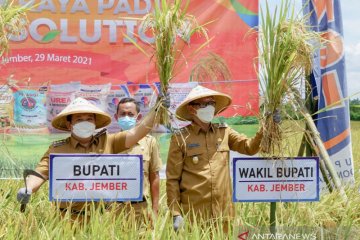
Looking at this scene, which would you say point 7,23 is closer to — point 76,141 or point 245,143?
point 76,141

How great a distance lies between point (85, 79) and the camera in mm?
5434

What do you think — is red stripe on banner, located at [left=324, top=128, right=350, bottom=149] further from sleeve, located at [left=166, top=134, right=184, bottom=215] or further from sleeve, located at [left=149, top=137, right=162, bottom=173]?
sleeve, located at [left=166, top=134, right=184, bottom=215]

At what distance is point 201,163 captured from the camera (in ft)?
11.7

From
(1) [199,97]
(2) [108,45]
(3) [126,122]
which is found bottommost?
(3) [126,122]

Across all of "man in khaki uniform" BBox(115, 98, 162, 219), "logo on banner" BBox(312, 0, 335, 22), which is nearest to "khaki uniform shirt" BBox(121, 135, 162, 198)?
"man in khaki uniform" BBox(115, 98, 162, 219)

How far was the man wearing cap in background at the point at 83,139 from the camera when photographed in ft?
10.7

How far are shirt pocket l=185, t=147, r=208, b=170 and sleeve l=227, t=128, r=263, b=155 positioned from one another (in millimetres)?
212

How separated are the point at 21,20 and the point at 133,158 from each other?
1101mm

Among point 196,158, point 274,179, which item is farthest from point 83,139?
point 274,179

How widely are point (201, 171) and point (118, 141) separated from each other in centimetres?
52

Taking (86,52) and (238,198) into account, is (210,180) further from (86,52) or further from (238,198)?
(86,52)

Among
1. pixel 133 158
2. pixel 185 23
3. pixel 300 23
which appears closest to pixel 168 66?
pixel 185 23

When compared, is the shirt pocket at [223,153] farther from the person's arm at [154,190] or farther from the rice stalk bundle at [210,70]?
the rice stalk bundle at [210,70]

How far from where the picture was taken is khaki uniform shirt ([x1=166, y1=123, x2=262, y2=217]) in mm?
3510
